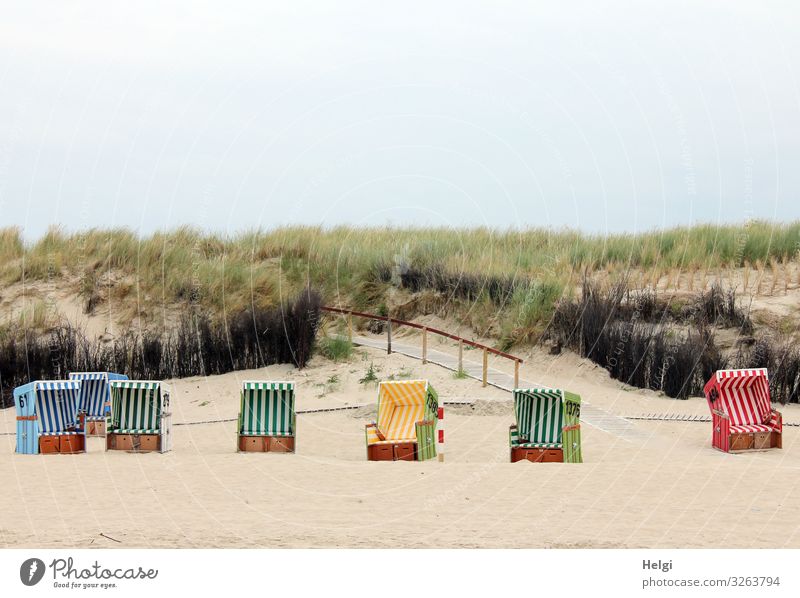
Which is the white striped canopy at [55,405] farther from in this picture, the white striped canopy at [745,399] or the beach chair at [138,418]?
the white striped canopy at [745,399]

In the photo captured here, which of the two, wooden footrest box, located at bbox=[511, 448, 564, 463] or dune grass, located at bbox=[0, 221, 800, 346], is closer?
wooden footrest box, located at bbox=[511, 448, 564, 463]

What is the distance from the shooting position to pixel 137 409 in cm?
1642

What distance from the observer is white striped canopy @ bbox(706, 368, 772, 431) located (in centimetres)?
1670

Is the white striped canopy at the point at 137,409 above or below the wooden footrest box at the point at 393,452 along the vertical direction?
above

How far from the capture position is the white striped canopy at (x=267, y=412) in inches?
647

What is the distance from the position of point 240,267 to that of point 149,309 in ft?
11.0

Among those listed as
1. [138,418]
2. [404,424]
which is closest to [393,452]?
[404,424]

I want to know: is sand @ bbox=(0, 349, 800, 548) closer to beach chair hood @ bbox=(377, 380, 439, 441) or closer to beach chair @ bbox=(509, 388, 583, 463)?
beach chair @ bbox=(509, 388, 583, 463)

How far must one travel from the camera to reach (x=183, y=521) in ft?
35.2

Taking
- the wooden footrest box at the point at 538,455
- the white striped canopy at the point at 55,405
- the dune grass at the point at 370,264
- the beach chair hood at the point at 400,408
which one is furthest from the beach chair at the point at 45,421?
the dune grass at the point at 370,264

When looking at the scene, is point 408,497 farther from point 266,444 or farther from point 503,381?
point 503,381

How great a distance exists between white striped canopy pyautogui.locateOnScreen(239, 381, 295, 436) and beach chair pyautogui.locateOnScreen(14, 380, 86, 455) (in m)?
2.59

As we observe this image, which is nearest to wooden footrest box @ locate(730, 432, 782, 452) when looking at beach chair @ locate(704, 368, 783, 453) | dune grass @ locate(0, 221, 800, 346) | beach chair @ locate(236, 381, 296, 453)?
beach chair @ locate(704, 368, 783, 453)

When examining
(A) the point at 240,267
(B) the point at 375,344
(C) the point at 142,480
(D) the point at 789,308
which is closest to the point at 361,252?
(A) the point at 240,267
